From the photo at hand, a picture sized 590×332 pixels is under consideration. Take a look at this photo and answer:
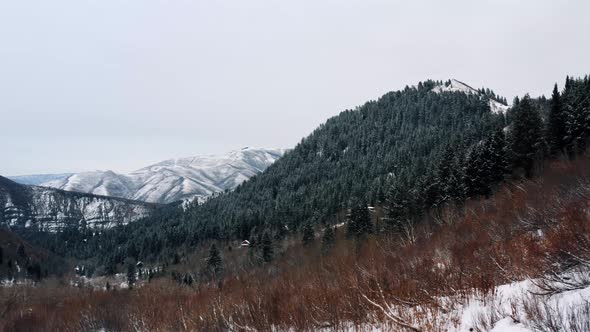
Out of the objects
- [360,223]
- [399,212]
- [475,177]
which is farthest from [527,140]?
[360,223]

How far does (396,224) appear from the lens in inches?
2712

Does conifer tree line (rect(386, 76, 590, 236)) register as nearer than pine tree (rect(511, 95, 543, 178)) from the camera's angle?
Yes

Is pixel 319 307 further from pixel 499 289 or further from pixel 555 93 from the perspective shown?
pixel 555 93

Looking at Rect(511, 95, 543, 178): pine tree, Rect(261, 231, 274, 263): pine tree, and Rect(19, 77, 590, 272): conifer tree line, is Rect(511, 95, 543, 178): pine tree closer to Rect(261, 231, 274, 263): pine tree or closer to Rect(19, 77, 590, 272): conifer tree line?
Rect(19, 77, 590, 272): conifer tree line

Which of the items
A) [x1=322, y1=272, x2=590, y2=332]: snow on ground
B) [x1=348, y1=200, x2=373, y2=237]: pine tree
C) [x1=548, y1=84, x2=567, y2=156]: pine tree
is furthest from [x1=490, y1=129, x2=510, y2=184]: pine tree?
[x1=322, y1=272, x2=590, y2=332]: snow on ground

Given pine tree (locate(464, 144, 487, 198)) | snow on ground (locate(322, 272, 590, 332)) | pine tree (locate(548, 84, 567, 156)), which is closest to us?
snow on ground (locate(322, 272, 590, 332))

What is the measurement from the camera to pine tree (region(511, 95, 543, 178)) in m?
50.9

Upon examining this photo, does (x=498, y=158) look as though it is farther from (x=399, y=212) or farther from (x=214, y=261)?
(x=214, y=261)

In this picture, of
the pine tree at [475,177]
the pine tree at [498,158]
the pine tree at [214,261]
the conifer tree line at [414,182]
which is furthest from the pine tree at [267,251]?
the pine tree at [498,158]

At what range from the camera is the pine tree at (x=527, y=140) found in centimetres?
5094

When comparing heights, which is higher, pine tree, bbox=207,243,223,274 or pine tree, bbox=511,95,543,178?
pine tree, bbox=511,95,543,178

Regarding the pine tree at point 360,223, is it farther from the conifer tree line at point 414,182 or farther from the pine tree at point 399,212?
Result: the pine tree at point 399,212

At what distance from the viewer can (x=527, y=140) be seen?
52188 mm

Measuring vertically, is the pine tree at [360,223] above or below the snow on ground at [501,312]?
below
